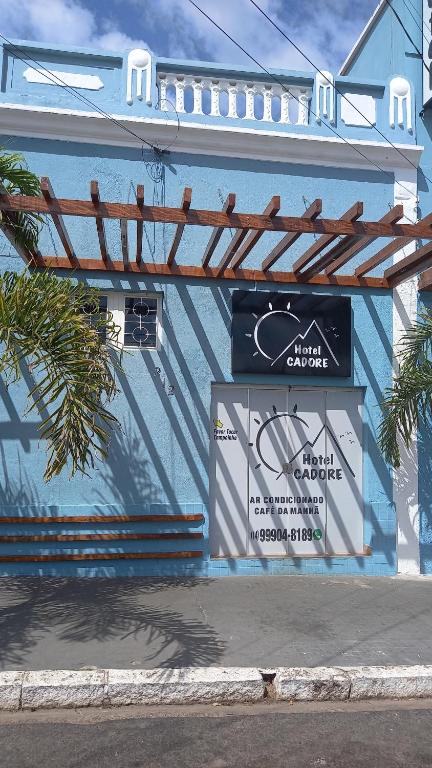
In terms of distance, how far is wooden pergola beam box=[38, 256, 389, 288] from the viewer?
838cm

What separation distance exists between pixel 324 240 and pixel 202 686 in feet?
15.4

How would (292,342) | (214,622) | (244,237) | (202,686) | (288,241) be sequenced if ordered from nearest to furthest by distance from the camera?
(202,686)
(214,622)
(288,241)
(244,237)
(292,342)

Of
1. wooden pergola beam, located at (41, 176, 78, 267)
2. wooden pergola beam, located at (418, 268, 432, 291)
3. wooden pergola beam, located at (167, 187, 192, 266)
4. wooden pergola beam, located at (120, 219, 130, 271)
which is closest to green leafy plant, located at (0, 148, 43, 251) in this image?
wooden pergola beam, located at (41, 176, 78, 267)

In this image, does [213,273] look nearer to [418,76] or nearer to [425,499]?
[425,499]

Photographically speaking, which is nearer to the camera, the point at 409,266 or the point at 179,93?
the point at 409,266

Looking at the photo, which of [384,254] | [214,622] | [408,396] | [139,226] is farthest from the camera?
[408,396]

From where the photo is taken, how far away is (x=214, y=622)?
642 cm

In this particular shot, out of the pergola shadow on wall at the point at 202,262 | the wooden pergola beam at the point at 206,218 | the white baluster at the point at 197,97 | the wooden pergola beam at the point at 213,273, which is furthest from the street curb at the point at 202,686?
the white baluster at the point at 197,97

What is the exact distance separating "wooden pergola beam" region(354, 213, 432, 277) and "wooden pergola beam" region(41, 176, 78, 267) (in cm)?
350

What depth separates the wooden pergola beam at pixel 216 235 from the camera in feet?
20.8

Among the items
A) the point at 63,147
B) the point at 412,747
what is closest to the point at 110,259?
the point at 63,147

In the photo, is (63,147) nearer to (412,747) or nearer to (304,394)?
(304,394)

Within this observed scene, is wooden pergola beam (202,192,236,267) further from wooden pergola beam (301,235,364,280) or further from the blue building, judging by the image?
wooden pergola beam (301,235,364,280)

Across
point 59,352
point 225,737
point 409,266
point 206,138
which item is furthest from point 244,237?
point 225,737
